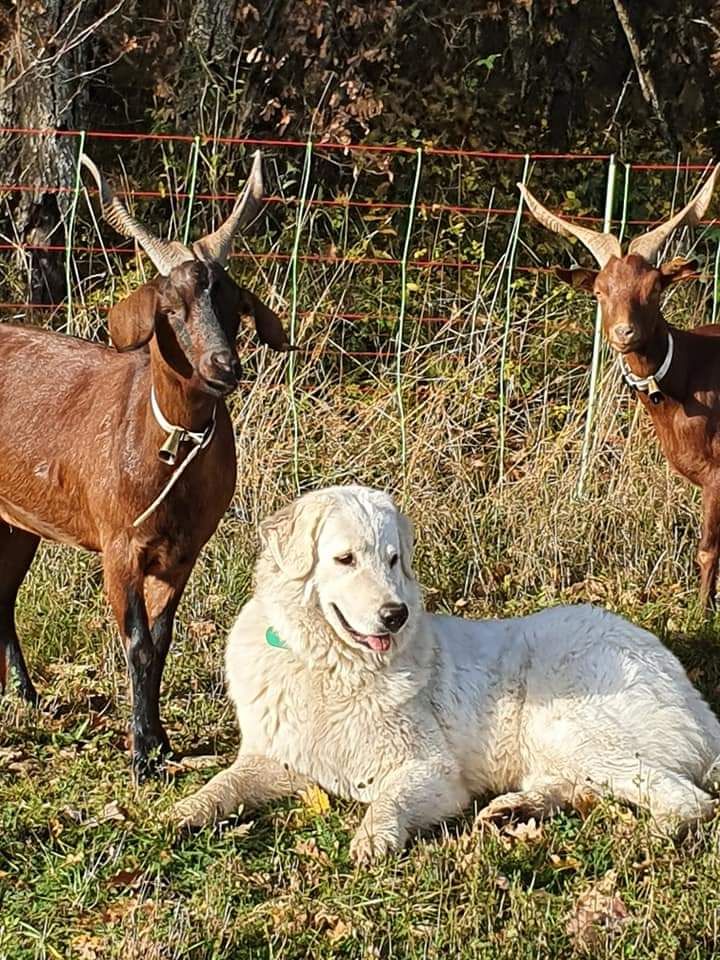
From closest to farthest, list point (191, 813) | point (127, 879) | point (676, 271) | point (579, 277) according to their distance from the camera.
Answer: point (127, 879)
point (191, 813)
point (676, 271)
point (579, 277)

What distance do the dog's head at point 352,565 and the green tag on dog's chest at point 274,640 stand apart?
135 mm

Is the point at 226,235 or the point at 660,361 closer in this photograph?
the point at 226,235

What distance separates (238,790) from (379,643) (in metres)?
0.61

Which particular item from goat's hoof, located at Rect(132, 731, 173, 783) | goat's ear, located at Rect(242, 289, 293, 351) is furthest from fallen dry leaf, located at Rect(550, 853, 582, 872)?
goat's ear, located at Rect(242, 289, 293, 351)

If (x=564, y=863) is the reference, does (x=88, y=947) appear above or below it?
below

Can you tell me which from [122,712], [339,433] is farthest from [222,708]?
[339,433]

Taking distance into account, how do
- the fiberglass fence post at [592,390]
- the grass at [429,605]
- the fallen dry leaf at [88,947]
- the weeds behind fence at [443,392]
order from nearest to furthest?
the fallen dry leaf at [88,947]
the grass at [429,605]
the weeds behind fence at [443,392]
the fiberglass fence post at [592,390]

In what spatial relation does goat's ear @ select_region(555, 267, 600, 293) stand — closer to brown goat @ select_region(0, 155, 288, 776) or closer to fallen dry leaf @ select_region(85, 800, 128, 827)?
brown goat @ select_region(0, 155, 288, 776)

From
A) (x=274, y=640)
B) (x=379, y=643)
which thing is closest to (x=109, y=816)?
(x=274, y=640)

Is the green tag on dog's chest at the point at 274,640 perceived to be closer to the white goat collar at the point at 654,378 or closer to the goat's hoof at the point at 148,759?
the goat's hoof at the point at 148,759

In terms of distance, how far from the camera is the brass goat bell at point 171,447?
4660mm

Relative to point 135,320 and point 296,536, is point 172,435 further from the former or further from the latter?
point 296,536

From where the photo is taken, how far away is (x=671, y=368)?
6.32 m

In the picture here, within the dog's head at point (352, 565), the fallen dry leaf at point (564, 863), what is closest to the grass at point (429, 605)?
the fallen dry leaf at point (564, 863)
